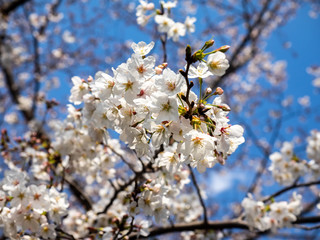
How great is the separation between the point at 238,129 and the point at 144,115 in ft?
1.60

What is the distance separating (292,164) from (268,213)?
0.87m

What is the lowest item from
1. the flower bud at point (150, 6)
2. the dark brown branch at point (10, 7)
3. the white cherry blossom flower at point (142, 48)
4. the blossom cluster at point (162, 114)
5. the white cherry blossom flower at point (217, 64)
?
the blossom cluster at point (162, 114)

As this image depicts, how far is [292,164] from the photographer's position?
3400 mm

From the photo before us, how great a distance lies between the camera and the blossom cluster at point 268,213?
2.68 meters

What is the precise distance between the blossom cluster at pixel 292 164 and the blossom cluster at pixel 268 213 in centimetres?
53

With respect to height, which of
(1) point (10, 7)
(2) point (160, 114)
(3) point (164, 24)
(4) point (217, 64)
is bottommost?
(2) point (160, 114)

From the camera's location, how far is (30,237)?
1.80 metres

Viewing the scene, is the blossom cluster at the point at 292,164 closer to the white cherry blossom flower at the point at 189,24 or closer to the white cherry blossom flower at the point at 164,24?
the white cherry blossom flower at the point at 189,24

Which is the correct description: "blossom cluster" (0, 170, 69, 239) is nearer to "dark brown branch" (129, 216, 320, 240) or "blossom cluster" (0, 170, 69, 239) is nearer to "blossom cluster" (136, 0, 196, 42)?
"dark brown branch" (129, 216, 320, 240)

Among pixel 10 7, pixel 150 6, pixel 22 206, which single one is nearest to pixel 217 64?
pixel 22 206

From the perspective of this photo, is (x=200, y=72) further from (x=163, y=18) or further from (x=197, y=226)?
(x=197, y=226)

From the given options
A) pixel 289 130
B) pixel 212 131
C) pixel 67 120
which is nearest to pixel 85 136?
pixel 67 120

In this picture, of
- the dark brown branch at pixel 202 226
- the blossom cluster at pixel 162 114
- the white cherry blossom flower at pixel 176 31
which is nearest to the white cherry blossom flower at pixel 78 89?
the blossom cluster at pixel 162 114

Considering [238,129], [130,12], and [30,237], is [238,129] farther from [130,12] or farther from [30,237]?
[130,12]
